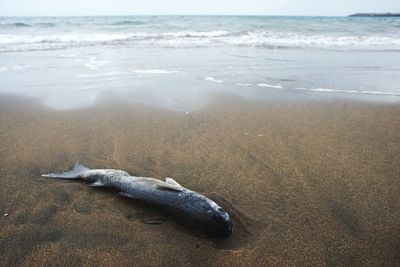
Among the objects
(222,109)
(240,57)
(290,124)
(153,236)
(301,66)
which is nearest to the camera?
(153,236)

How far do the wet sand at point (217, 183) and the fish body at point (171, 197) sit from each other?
11cm

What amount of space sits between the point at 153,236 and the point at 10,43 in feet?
56.4

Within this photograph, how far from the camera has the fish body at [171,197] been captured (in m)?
2.84

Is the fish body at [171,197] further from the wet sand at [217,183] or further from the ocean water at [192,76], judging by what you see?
the ocean water at [192,76]

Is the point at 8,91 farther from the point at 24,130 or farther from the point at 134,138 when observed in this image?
the point at 134,138

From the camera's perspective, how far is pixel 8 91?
286 inches

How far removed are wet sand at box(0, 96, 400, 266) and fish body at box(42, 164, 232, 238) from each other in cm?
11

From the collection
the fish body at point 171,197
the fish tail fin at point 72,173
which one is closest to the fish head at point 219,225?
the fish body at point 171,197

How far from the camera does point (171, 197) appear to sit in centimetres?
315

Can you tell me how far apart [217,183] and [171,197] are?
2.47 ft

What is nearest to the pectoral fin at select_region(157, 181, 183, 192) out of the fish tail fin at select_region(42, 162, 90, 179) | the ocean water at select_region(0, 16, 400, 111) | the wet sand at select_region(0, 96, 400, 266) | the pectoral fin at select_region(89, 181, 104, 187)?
the wet sand at select_region(0, 96, 400, 266)

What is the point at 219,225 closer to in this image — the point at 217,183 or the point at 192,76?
the point at 217,183

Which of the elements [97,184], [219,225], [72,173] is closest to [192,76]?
[72,173]

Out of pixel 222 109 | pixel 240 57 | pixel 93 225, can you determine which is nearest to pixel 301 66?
pixel 240 57
